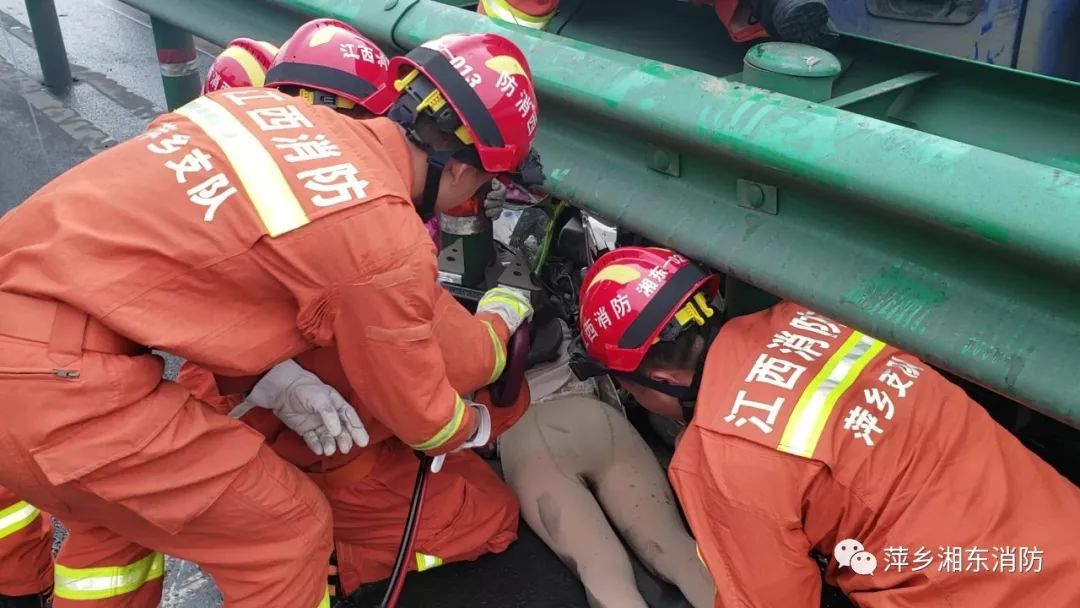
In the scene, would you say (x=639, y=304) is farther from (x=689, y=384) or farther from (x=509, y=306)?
(x=509, y=306)

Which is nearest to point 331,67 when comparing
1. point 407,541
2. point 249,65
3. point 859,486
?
point 249,65

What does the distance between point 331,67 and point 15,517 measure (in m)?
1.52

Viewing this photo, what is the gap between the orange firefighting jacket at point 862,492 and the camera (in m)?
1.83

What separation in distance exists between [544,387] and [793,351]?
112 cm

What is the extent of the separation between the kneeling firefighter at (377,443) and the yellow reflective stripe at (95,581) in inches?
18.7

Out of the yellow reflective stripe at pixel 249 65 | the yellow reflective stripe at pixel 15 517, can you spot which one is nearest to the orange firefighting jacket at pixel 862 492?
the yellow reflective stripe at pixel 15 517

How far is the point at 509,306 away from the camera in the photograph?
2652 mm

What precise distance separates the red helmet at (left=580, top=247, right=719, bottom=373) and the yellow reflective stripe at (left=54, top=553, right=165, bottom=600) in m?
1.30

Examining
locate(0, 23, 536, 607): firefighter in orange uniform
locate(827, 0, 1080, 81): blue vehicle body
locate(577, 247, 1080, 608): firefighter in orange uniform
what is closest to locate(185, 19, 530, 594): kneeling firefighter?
locate(0, 23, 536, 607): firefighter in orange uniform

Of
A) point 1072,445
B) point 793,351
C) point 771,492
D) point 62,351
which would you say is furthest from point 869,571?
point 62,351

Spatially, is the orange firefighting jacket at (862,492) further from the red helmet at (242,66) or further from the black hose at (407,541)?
the red helmet at (242,66)

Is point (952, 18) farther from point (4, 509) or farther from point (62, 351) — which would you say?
point (4, 509)

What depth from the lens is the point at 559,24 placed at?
10.7ft

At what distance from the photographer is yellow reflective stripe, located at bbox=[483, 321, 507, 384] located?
2479 mm
